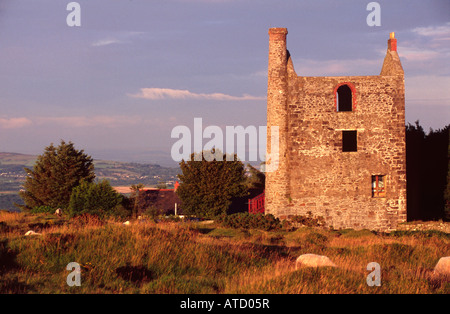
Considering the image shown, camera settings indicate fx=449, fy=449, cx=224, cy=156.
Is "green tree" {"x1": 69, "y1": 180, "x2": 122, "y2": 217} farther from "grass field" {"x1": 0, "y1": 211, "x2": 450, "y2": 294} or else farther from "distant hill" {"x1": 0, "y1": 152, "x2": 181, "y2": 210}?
"distant hill" {"x1": 0, "y1": 152, "x2": 181, "y2": 210}

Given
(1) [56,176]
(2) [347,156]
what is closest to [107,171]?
(1) [56,176]

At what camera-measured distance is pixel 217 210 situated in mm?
33500

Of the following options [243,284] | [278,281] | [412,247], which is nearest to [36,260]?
[243,284]

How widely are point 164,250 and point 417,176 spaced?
2422 cm

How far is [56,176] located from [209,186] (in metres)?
12.8

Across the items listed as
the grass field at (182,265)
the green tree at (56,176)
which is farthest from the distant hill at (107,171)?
the grass field at (182,265)

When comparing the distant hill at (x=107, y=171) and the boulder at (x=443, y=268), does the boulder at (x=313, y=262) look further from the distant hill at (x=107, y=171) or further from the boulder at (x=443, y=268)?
the distant hill at (x=107, y=171)

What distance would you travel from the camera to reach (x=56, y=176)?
36.3 metres

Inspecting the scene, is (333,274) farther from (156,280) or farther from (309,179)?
(309,179)

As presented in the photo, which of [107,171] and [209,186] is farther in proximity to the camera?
[107,171]

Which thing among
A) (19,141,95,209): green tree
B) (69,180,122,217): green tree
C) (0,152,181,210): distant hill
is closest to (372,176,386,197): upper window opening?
(69,180,122,217): green tree

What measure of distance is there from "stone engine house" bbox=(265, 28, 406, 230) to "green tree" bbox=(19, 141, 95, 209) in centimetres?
1873

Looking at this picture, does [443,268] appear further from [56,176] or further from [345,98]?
[56,176]

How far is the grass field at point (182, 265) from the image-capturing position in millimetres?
10180
